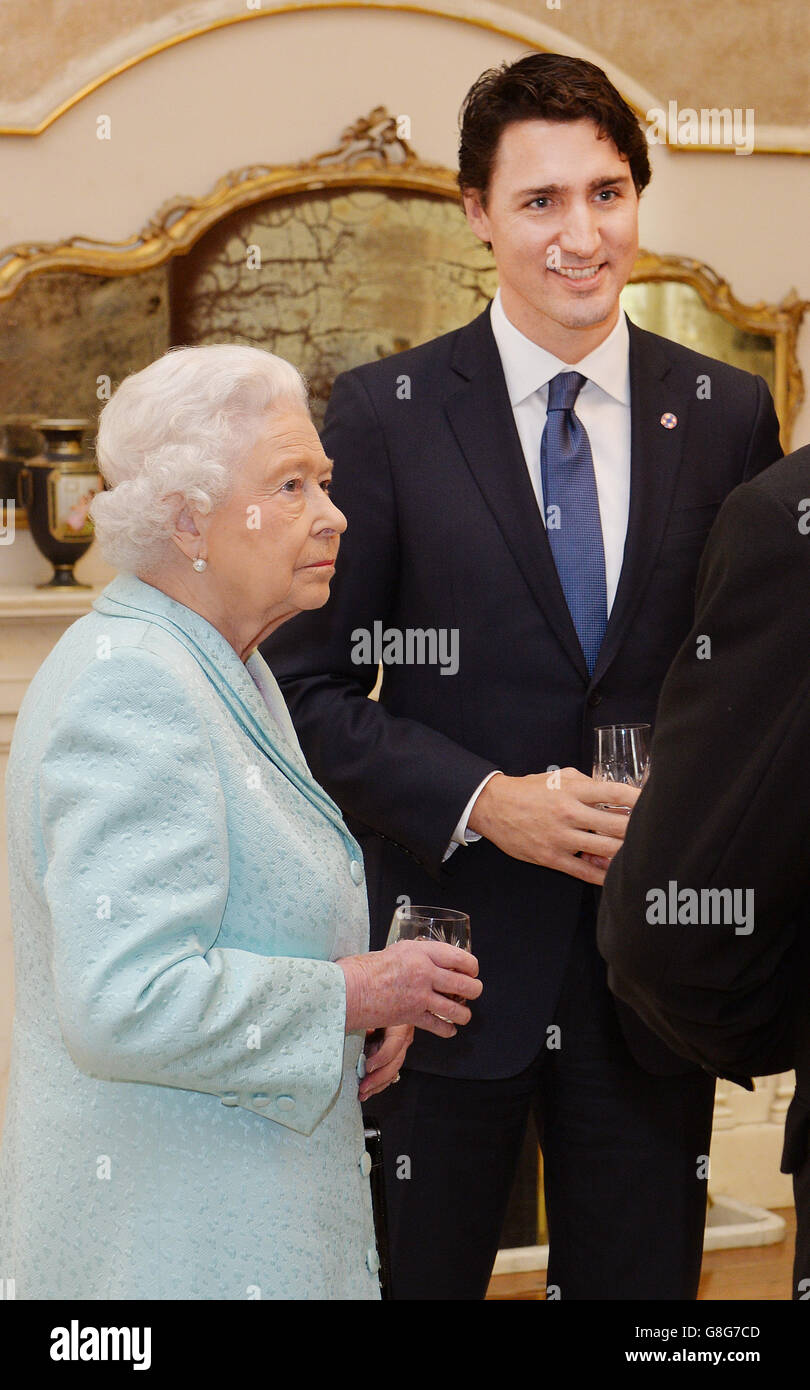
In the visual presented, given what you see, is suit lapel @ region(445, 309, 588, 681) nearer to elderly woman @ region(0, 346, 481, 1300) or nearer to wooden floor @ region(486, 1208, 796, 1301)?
elderly woman @ region(0, 346, 481, 1300)

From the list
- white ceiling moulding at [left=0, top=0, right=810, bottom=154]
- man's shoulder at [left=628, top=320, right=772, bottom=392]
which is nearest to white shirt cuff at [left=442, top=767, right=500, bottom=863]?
man's shoulder at [left=628, top=320, right=772, bottom=392]

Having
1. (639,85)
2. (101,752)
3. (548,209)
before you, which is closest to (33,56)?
(639,85)

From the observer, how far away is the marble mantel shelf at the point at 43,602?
3520mm

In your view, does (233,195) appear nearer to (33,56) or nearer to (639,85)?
(33,56)

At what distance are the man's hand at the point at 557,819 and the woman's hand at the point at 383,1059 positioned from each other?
312 mm

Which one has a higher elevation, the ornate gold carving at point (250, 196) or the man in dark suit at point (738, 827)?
the ornate gold carving at point (250, 196)

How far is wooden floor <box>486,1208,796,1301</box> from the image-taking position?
3.54 m

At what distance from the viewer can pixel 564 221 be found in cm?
209

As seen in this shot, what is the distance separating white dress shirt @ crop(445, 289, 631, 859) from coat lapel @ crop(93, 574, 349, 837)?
0.66m

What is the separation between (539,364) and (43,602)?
172cm

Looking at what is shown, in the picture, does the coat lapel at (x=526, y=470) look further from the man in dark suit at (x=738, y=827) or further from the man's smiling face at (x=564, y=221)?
the man in dark suit at (x=738, y=827)

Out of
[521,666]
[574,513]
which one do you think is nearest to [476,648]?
[521,666]

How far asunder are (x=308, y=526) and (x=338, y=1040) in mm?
557

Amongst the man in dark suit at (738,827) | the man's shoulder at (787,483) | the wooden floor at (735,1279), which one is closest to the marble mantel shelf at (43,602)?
the wooden floor at (735,1279)
